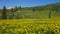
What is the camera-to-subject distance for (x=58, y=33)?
9.62 metres

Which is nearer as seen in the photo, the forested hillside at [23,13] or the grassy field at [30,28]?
the grassy field at [30,28]

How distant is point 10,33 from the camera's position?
939 centimetres

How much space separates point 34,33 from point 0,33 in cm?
164

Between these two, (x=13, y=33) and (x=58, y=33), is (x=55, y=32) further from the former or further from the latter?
(x=13, y=33)

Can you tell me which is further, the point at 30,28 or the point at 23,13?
the point at 23,13

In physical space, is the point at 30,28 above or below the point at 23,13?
above

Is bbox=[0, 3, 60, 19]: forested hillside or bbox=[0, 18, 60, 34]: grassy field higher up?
bbox=[0, 18, 60, 34]: grassy field

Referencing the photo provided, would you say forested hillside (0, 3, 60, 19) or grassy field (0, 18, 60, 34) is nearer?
grassy field (0, 18, 60, 34)

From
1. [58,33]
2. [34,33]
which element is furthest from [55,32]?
[34,33]

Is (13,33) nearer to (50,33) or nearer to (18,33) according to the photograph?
(18,33)

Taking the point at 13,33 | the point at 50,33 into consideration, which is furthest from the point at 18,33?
the point at 50,33

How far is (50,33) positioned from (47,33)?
167 mm

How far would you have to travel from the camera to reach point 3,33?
9.45 meters

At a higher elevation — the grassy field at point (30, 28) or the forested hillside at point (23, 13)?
the grassy field at point (30, 28)
